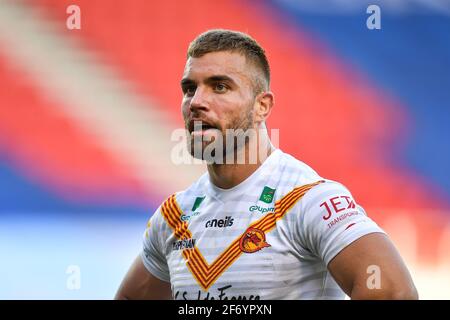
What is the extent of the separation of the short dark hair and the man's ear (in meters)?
0.03

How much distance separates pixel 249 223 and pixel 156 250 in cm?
61

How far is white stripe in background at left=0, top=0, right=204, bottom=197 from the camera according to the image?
236 inches

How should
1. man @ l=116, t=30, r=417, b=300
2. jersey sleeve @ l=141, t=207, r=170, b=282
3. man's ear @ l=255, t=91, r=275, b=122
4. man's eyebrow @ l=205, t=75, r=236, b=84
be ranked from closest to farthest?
man @ l=116, t=30, r=417, b=300
man's eyebrow @ l=205, t=75, r=236, b=84
man's ear @ l=255, t=91, r=275, b=122
jersey sleeve @ l=141, t=207, r=170, b=282

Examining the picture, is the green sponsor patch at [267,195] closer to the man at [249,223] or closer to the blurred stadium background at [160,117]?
the man at [249,223]

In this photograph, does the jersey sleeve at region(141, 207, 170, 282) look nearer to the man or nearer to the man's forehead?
the man

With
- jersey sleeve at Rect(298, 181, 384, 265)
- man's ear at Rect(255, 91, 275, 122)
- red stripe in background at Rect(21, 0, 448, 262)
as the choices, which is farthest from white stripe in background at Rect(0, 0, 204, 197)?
jersey sleeve at Rect(298, 181, 384, 265)

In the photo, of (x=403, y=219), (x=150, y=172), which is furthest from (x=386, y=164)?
(x=150, y=172)

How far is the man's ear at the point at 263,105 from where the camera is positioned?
318cm

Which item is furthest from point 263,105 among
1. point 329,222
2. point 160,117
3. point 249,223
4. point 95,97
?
point 95,97

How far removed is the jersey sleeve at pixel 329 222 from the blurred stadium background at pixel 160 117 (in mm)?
3028

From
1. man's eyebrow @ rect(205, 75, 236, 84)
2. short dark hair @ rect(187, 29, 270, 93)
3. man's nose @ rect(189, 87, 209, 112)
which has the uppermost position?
short dark hair @ rect(187, 29, 270, 93)

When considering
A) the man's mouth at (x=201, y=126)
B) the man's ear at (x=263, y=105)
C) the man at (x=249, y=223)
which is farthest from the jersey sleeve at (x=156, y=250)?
the man's ear at (x=263, y=105)
